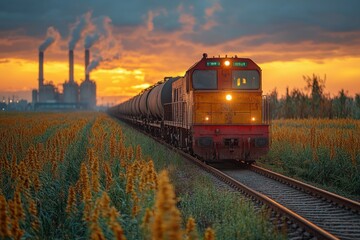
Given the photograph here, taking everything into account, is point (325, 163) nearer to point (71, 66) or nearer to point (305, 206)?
point (305, 206)

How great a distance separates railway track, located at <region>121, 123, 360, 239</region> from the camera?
6426mm

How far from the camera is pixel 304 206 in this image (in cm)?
828

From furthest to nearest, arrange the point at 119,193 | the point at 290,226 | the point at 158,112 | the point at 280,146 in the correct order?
the point at 158,112 → the point at 280,146 → the point at 119,193 → the point at 290,226

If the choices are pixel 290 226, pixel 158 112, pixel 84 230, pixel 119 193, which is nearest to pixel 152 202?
pixel 84 230

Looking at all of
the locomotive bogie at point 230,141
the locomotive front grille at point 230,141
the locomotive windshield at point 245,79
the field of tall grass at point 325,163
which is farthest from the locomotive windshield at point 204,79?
the field of tall grass at point 325,163

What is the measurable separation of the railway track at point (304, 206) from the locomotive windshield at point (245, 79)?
12.1 ft

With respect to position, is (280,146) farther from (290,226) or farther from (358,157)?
(290,226)

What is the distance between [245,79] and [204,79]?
1.43 m

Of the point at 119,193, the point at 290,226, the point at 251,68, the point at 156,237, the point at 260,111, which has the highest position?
the point at 251,68

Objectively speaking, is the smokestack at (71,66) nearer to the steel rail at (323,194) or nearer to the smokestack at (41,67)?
the smokestack at (41,67)

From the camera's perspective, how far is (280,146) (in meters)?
16.4

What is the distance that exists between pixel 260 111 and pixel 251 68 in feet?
4.99

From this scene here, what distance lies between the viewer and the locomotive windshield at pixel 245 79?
14.7m

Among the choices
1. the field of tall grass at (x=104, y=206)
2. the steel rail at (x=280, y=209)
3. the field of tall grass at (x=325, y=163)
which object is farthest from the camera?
the field of tall grass at (x=325, y=163)
